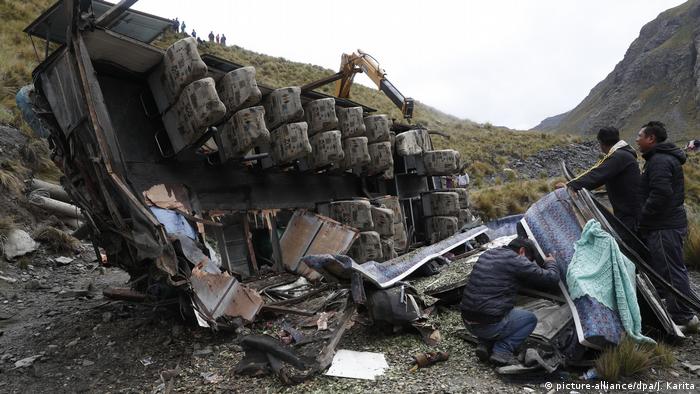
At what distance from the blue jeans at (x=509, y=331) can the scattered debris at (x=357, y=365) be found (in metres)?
0.99

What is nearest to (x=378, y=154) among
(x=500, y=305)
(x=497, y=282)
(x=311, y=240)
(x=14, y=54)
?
(x=311, y=240)

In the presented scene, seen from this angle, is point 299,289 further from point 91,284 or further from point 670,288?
point 670,288

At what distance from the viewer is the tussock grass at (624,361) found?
3.82m

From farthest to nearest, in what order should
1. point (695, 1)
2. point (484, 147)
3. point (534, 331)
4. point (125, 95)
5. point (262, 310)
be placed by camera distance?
point (695, 1), point (484, 147), point (125, 95), point (262, 310), point (534, 331)

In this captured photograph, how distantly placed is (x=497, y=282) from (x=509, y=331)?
446 millimetres

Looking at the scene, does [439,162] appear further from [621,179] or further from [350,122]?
[621,179]

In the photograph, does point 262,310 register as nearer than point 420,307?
No

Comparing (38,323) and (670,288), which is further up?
(38,323)

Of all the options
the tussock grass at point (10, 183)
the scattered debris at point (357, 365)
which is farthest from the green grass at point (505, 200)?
the tussock grass at point (10, 183)

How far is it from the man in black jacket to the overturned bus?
357 cm

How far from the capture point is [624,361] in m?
3.86

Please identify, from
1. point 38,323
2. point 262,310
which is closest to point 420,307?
point 262,310

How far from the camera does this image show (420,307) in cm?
529

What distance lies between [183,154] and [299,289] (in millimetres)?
2537
